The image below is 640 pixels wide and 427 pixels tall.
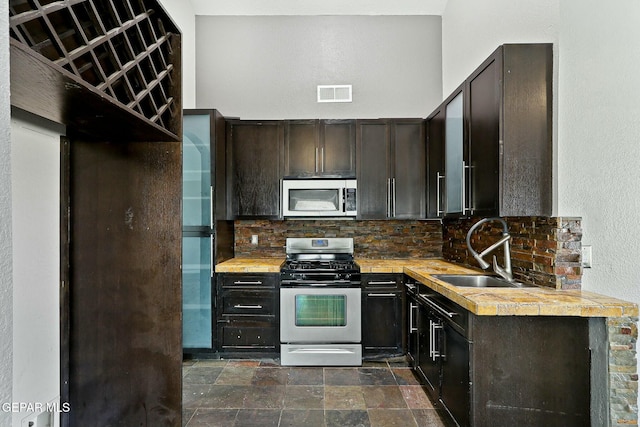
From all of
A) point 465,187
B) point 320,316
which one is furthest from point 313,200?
point 465,187

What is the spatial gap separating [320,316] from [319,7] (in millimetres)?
3185

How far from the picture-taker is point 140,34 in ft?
4.99

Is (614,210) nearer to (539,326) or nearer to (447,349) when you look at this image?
(539,326)

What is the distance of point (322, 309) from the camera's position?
10.8 ft

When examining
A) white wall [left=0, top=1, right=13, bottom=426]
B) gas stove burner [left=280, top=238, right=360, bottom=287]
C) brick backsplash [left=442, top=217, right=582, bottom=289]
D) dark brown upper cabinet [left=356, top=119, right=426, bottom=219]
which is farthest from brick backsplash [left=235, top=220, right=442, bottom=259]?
white wall [left=0, top=1, right=13, bottom=426]

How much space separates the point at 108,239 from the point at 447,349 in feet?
6.72

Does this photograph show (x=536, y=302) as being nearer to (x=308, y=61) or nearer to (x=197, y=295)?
(x=197, y=295)

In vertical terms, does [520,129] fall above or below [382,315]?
above

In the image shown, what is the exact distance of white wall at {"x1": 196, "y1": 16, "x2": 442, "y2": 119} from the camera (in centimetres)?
401

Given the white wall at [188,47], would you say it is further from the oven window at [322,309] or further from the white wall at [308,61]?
the oven window at [322,309]

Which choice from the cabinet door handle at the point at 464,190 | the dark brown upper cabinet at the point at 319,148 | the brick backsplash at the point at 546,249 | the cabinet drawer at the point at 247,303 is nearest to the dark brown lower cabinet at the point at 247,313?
the cabinet drawer at the point at 247,303

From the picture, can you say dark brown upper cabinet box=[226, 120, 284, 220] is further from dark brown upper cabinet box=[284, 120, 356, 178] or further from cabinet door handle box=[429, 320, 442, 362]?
cabinet door handle box=[429, 320, 442, 362]

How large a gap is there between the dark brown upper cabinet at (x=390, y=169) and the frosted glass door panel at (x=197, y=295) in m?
1.60

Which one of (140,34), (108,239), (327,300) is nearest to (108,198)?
(108,239)
